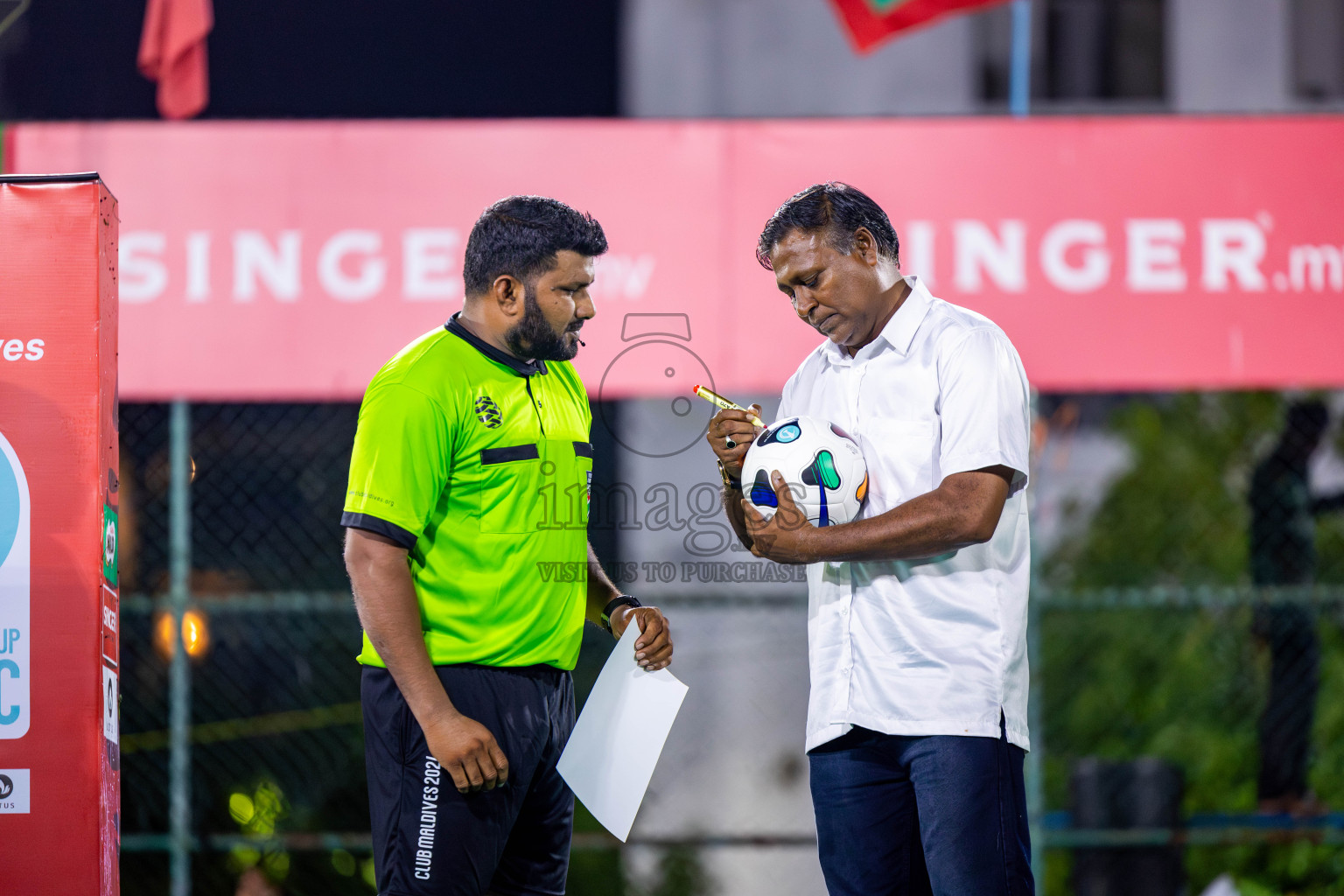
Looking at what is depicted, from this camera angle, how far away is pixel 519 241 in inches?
108

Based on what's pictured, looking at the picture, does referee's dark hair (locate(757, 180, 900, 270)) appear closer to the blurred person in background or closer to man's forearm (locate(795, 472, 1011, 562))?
man's forearm (locate(795, 472, 1011, 562))

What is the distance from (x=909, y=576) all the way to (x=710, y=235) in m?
2.97

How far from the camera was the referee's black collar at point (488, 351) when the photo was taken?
2.69 m

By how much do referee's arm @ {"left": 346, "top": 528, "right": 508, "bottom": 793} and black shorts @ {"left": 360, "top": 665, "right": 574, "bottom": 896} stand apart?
0.25 feet

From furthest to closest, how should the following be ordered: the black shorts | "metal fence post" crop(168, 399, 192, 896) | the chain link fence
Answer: the chain link fence < "metal fence post" crop(168, 399, 192, 896) < the black shorts

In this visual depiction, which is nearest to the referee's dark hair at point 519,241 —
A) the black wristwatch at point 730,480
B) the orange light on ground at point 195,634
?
the black wristwatch at point 730,480

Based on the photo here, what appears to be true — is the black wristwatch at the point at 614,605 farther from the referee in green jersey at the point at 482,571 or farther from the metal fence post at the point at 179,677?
the metal fence post at the point at 179,677

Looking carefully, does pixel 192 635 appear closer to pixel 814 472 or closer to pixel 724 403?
pixel 724 403

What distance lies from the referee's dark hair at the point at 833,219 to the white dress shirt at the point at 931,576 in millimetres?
165

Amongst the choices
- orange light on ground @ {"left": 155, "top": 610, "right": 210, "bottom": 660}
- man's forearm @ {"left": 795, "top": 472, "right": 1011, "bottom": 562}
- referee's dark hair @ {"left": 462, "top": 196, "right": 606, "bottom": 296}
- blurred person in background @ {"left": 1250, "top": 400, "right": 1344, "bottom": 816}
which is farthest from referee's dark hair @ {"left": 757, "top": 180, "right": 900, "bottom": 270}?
orange light on ground @ {"left": 155, "top": 610, "right": 210, "bottom": 660}

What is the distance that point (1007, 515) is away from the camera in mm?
2570

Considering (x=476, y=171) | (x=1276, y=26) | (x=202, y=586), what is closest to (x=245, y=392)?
(x=476, y=171)

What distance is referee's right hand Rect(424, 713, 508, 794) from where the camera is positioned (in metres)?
2.47

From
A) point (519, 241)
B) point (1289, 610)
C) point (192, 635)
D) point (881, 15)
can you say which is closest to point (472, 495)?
point (519, 241)
